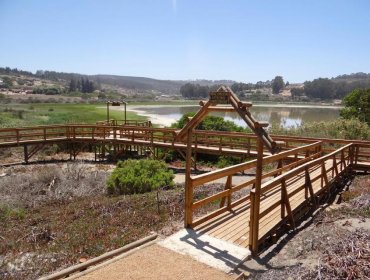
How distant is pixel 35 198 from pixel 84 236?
4.38 meters

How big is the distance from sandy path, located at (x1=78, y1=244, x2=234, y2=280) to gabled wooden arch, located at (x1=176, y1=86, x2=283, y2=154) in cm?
198

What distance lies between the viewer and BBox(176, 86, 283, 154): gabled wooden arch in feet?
16.6

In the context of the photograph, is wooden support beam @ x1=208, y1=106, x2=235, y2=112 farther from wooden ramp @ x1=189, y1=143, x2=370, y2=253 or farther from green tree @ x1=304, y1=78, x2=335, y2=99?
green tree @ x1=304, y1=78, x2=335, y2=99

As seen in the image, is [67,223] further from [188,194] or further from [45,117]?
[45,117]

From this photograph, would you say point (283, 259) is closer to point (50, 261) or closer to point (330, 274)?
point (330, 274)

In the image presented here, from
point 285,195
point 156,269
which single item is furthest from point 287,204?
point 156,269

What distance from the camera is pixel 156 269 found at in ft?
16.6

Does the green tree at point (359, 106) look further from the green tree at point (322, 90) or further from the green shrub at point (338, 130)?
the green tree at point (322, 90)

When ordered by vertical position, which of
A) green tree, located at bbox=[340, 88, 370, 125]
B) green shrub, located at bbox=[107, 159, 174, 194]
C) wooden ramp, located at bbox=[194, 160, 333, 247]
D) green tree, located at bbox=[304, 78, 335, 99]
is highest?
green tree, located at bbox=[304, 78, 335, 99]

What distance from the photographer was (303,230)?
709cm

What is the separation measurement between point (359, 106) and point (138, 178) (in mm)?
26118

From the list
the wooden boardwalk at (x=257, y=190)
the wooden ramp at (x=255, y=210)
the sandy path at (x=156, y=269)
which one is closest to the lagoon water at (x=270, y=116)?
the wooden boardwalk at (x=257, y=190)

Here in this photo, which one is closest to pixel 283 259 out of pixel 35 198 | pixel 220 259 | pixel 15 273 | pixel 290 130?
pixel 220 259

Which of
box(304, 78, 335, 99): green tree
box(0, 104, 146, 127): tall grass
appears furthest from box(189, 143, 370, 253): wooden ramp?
box(304, 78, 335, 99): green tree
